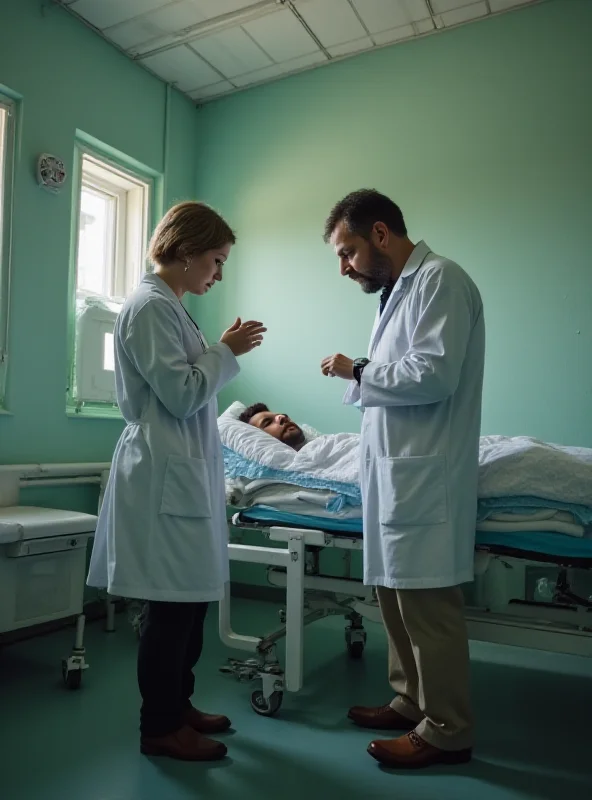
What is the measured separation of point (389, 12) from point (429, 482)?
2521 mm

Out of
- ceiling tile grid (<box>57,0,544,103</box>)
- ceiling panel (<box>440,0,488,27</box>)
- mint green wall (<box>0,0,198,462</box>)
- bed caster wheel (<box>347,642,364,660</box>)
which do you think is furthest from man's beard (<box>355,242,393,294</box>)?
ceiling panel (<box>440,0,488,27</box>)

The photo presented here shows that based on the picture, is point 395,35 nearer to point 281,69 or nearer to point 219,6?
point 281,69

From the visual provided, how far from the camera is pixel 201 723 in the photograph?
1.81m

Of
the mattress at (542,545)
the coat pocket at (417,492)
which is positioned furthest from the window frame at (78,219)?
the mattress at (542,545)

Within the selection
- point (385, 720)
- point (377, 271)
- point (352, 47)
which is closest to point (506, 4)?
point (352, 47)

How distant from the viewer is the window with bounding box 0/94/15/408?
8.84 feet

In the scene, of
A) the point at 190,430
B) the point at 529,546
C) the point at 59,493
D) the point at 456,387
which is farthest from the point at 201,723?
the point at 59,493

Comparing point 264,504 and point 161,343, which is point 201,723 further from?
point 161,343

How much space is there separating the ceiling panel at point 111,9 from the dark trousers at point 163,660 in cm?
Result: 274

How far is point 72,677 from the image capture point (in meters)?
2.15

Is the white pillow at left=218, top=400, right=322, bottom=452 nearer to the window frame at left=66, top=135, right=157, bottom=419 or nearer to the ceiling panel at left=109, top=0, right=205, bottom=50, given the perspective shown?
the window frame at left=66, top=135, right=157, bottom=419

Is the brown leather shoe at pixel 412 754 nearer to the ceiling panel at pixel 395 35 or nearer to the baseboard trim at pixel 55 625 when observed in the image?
the baseboard trim at pixel 55 625

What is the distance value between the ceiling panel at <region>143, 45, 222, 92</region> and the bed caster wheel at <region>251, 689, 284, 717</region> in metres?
3.06

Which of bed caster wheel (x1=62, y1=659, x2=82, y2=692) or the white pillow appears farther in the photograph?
the white pillow
